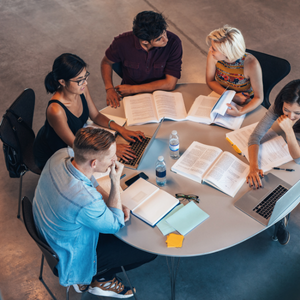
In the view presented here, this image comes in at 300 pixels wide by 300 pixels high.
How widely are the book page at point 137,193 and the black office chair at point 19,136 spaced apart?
0.96m

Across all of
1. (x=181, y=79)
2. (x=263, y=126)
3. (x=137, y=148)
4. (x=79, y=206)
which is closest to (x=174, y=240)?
(x=79, y=206)

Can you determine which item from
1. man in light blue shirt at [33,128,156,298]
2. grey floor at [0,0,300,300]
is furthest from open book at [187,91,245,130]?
grey floor at [0,0,300,300]

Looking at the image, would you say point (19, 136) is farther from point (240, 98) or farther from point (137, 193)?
point (240, 98)

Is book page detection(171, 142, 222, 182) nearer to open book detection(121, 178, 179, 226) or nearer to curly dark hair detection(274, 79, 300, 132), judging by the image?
open book detection(121, 178, 179, 226)

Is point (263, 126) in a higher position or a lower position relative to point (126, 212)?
higher

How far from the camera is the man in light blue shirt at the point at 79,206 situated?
1.62m

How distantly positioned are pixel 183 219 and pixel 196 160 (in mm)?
482

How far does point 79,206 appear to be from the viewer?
1.59m

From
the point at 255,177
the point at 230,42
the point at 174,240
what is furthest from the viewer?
the point at 230,42

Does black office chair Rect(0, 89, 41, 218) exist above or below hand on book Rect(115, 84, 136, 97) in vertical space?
below

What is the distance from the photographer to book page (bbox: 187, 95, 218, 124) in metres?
2.41

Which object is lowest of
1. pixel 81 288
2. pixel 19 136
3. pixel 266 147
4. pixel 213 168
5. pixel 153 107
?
pixel 81 288

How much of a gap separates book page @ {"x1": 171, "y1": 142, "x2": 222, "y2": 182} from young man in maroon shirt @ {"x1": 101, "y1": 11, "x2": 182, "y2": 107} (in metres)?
0.80

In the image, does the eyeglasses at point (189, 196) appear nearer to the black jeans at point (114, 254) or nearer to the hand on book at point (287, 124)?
the black jeans at point (114, 254)
